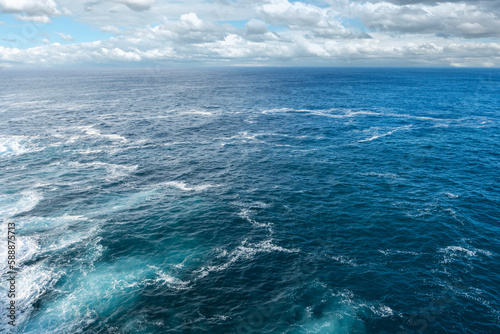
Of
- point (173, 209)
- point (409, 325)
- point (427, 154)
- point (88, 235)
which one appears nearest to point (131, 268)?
point (88, 235)

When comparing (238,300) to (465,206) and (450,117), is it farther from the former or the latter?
(450,117)

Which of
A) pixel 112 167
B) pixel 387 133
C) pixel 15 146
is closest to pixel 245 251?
pixel 112 167

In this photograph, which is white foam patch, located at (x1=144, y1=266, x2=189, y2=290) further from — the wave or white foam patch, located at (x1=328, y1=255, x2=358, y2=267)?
the wave

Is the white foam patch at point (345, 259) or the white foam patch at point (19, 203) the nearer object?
the white foam patch at point (345, 259)

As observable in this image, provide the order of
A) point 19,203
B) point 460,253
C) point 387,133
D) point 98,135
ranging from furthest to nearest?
point 98,135, point 387,133, point 19,203, point 460,253

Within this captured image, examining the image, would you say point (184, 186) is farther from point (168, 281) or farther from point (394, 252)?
point (394, 252)

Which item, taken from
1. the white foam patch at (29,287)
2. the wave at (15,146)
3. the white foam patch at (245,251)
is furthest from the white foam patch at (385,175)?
the wave at (15,146)

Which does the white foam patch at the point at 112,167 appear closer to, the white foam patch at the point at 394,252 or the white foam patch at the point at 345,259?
the white foam patch at the point at 345,259
